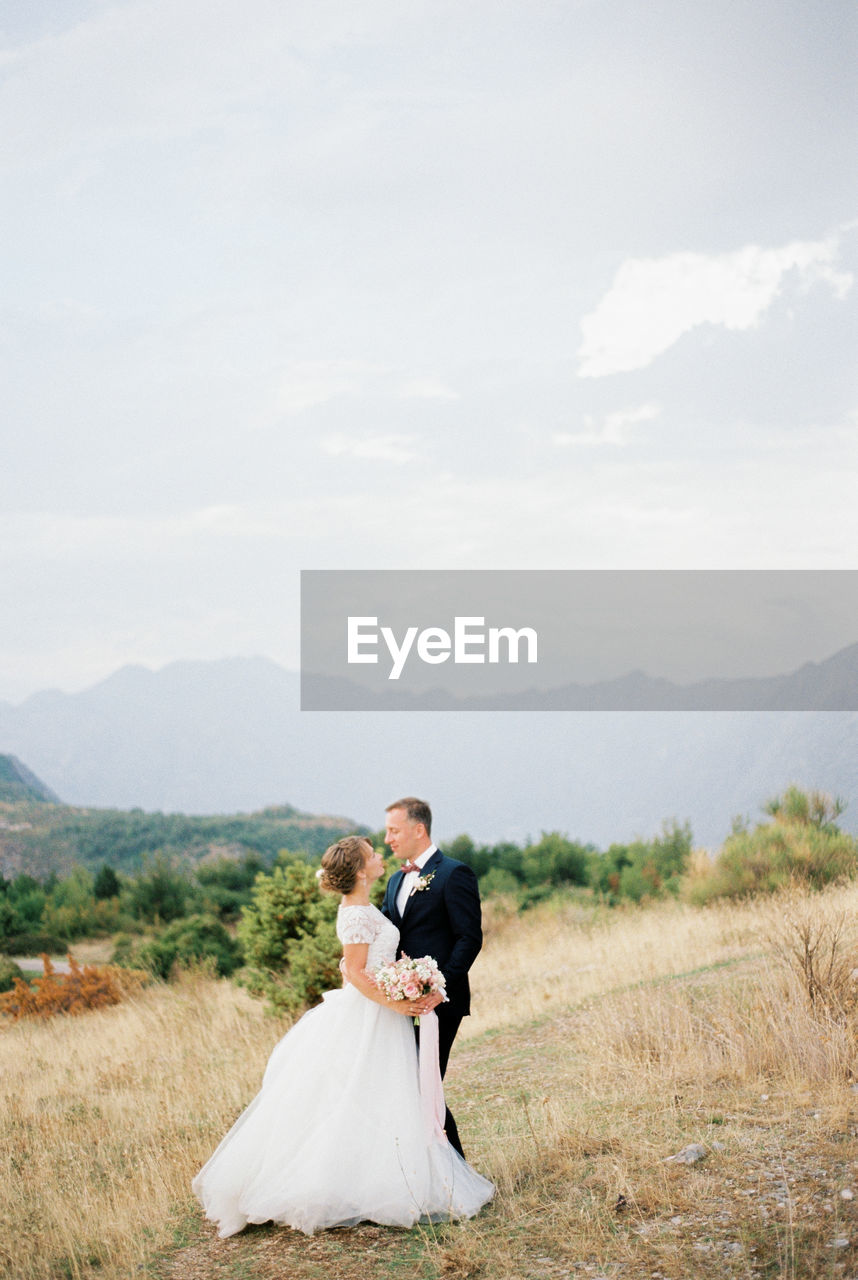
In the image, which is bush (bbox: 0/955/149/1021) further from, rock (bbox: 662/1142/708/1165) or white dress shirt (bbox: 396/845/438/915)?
rock (bbox: 662/1142/708/1165)

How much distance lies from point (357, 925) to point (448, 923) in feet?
1.66

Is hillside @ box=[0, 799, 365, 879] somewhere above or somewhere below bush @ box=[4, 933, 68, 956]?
below

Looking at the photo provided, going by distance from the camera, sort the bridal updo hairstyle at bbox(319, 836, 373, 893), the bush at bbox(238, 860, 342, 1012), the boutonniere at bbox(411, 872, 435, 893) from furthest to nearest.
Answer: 1. the bush at bbox(238, 860, 342, 1012)
2. the boutonniere at bbox(411, 872, 435, 893)
3. the bridal updo hairstyle at bbox(319, 836, 373, 893)

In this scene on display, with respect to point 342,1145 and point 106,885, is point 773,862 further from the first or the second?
point 106,885

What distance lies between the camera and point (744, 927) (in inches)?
517

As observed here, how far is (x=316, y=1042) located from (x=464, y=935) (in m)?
0.93

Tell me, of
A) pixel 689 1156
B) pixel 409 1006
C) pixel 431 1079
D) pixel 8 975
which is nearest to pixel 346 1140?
pixel 431 1079

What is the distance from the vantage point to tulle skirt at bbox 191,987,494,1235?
5.04 metres

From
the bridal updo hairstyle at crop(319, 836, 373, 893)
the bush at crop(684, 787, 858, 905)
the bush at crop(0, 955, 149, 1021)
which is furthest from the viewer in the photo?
the bush at crop(684, 787, 858, 905)

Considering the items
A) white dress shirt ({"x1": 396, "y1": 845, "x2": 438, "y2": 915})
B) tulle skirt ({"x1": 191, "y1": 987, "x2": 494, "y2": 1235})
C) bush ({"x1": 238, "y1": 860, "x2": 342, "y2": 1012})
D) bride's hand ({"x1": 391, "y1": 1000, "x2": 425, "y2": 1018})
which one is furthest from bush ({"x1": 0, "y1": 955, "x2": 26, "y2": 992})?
bride's hand ({"x1": 391, "y1": 1000, "x2": 425, "y2": 1018})

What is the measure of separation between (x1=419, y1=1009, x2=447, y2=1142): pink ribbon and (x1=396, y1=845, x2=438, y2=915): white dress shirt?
56cm

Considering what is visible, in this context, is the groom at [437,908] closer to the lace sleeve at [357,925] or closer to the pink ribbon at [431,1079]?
the pink ribbon at [431,1079]

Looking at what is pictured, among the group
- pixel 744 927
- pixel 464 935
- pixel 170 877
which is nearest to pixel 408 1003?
pixel 464 935

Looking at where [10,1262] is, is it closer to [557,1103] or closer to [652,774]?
[557,1103]
